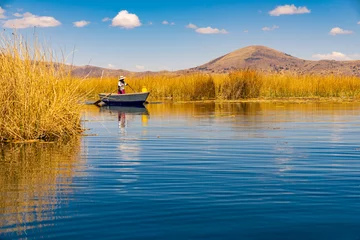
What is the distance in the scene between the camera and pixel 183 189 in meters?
7.78

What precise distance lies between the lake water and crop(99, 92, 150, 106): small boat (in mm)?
20001

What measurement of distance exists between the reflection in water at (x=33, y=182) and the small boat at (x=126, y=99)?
2093 centimetres

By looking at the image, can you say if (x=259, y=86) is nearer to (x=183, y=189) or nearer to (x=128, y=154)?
(x=128, y=154)

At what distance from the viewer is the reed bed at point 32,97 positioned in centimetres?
1327

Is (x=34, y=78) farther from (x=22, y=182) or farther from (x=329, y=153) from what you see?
(x=329, y=153)

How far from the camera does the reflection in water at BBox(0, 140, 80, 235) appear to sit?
635 cm

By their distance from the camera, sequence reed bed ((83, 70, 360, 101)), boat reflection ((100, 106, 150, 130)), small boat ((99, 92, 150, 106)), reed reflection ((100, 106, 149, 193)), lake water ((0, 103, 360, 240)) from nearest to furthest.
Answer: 1. lake water ((0, 103, 360, 240))
2. reed reflection ((100, 106, 149, 193))
3. boat reflection ((100, 106, 150, 130))
4. small boat ((99, 92, 150, 106))
5. reed bed ((83, 70, 360, 101))

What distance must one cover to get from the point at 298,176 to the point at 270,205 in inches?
81.0

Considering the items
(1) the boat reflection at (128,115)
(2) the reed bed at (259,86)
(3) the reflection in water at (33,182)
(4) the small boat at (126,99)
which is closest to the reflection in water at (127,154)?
(3) the reflection in water at (33,182)

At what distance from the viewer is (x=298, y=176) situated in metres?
8.77

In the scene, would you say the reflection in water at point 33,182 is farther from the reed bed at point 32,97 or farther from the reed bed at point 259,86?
the reed bed at point 259,86

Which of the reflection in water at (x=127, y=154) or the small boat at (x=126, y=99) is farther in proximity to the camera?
the small boat at (x=126, y=99)

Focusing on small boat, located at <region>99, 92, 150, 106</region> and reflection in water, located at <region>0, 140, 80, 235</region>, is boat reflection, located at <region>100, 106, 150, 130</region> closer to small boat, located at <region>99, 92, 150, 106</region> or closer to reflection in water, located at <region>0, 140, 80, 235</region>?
small boat, located at <region>99, 92, 150, 106</region>

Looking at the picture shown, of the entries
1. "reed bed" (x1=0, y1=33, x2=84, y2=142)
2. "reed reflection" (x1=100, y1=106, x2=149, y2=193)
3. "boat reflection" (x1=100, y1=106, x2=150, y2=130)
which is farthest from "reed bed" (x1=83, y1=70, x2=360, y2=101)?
"reed bed" (x1=0, y1=33, x2=84, y2=142)
